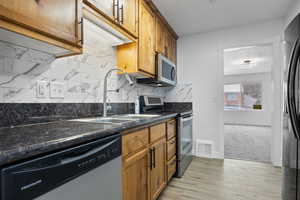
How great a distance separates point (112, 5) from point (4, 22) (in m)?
0.94

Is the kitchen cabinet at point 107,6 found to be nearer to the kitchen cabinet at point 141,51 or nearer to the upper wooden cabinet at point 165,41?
the kitchen cabinet at point 141,51

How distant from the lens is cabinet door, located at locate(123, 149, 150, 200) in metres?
1.13

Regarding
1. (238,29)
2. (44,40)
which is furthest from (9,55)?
(238,29)

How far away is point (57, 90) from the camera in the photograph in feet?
4.34

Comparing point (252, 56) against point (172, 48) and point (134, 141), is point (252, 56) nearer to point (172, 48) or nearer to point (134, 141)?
point (172, 48)

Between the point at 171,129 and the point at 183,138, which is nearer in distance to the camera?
the point at 171,129

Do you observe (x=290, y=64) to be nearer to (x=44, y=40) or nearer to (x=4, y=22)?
(x=44, y=40)

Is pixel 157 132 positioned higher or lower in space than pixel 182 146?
higher

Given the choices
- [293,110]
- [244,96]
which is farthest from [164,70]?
[244,96]

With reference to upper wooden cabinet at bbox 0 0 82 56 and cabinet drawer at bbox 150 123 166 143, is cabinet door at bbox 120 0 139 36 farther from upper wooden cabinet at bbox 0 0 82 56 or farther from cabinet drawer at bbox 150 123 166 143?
cabinet drawer at bbox 150 123 166 143

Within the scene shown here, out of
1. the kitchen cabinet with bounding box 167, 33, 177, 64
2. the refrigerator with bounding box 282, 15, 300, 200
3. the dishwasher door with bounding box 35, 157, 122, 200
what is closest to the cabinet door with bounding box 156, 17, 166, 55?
the kitchen cabinet with bounding box 167, 33, 177, 64

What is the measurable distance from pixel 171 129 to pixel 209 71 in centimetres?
160

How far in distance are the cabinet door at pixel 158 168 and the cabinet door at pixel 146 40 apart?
0.93 m

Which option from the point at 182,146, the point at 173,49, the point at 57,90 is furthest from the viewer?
the point at 173,49
